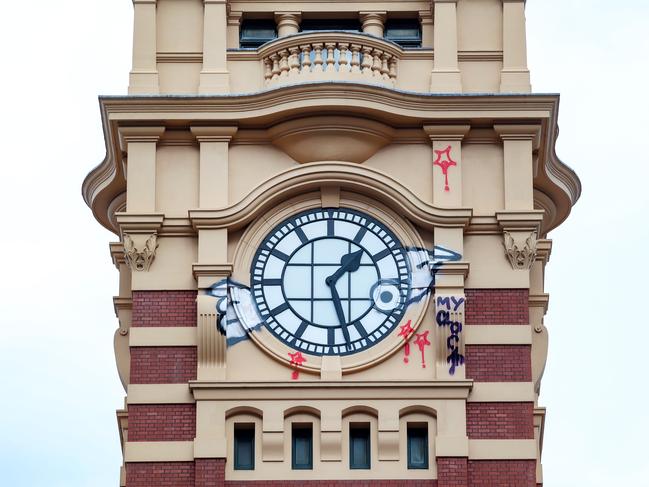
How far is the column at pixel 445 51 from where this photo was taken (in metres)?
39.3

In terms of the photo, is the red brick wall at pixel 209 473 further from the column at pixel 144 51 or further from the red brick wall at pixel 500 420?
the column at pixel 144 51

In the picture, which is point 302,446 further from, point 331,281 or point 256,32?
point 256,32

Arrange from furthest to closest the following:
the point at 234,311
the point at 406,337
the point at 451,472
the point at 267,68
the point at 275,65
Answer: the point at 267,68, the point at 275,65, the point at 234,311, the point at 406,337, the point at 451,472

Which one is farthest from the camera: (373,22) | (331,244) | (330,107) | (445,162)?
(373,22)

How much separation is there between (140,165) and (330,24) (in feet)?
12.4

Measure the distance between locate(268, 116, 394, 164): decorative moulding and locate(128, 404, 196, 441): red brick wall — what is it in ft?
13.5

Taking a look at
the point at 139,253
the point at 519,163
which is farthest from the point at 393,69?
the point at 139,253

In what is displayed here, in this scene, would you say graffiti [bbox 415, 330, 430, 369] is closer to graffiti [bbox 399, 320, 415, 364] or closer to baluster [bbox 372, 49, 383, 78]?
graffiti [bbox 399, 320, 415, 364]

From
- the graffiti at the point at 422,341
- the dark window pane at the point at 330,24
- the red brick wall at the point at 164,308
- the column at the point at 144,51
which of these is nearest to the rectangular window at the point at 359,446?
the graffiti at the point at 422,341

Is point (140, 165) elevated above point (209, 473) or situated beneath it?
elevated above

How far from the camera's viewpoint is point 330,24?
133 ft

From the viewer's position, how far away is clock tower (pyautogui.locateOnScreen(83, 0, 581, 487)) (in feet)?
122

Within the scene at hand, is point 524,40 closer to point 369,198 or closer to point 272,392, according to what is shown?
point 369,198

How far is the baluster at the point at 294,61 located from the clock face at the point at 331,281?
2.08 m
